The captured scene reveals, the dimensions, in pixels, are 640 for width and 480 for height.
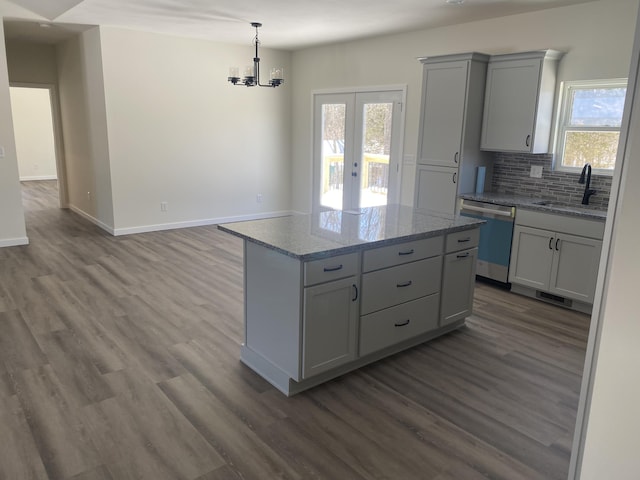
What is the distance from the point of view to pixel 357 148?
6.99 meters

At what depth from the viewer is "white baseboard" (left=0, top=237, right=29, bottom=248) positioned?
584 cm

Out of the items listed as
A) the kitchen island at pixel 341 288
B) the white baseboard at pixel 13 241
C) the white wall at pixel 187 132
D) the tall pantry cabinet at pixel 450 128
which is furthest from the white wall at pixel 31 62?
the kitchen island at pixel 341 288

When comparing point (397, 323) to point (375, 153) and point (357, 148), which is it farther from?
point (357, 148)

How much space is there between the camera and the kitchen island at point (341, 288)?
8.95ft

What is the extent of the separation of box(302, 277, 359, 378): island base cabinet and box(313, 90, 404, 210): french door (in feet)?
12.1

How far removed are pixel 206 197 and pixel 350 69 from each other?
9.36 ft

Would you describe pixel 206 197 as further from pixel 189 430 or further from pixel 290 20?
pixel 189 430

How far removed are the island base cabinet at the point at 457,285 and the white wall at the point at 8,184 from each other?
517cm

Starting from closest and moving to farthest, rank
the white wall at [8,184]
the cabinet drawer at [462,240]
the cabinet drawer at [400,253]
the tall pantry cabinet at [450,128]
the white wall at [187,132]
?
the cabinet drawer at [400,253]
the cabinet drawer at [462,240]
the tall pantry cabinet at [450,128]
the white wall at [8,184]
the white wall at [187,132]

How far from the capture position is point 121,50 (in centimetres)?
621

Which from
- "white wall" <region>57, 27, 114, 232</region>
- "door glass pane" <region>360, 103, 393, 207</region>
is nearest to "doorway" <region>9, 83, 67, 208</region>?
"white wall" <region>57, 27, 114, 232</region>

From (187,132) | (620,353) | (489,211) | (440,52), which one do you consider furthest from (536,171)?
(187,132)

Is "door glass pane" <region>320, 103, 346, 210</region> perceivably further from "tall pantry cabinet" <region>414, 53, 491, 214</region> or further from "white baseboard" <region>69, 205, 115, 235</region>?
"white baseboard" <region>69, 205, 115, 235</region>

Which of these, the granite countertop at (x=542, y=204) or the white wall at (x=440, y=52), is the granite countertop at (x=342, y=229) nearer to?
the granite countertop at (x=542, y=204)
